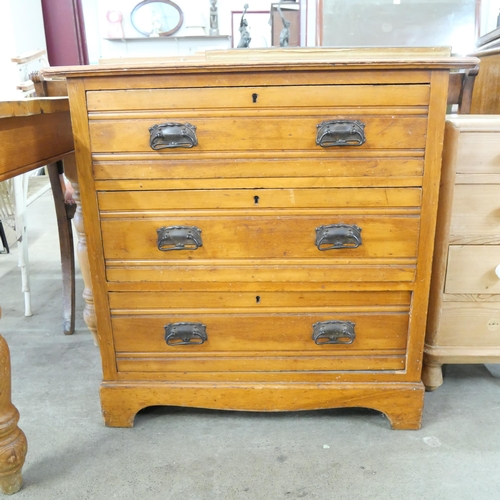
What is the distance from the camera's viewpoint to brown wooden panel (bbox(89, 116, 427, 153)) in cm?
111

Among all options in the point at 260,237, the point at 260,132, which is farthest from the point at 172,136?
the point at 260,237

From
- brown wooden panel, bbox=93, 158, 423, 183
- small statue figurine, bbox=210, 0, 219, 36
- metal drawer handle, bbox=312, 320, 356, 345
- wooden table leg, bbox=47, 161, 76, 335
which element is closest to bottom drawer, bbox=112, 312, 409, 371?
metal drawer handle, bbox=312, 320, 356, 345

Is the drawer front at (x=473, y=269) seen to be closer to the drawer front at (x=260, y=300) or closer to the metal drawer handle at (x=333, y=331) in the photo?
the drawer front at (x=260, y=300)

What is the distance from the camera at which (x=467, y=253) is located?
4.47ft

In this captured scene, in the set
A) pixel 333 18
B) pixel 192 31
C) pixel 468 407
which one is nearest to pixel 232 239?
pixel 468 407

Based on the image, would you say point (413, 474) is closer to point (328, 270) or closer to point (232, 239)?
point (328, 270)

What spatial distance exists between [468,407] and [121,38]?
543cm

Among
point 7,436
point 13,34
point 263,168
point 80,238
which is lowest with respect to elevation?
point 7,436

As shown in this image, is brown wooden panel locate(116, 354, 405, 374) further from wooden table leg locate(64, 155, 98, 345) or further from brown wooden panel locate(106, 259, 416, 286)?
wooden table leg locate(64, 155, 98, 345)

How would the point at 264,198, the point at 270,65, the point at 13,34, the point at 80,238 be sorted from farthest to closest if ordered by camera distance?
the point at 13,34 < the point at 80,238 < the point at 264,198 < the point at 270,65

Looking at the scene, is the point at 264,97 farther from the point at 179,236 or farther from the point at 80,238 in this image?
the point at 80,238

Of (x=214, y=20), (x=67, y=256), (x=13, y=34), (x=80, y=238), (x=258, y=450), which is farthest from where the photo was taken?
(x=214, y=20)

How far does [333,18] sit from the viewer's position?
223 centimetres

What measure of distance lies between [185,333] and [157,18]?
17.1ft
